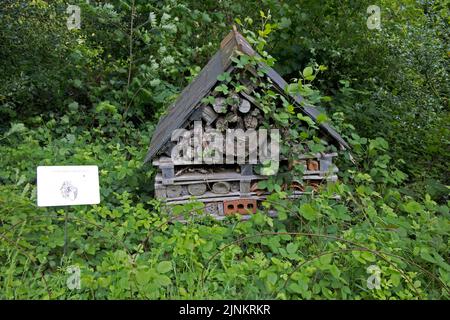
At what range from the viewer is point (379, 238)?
3213mm

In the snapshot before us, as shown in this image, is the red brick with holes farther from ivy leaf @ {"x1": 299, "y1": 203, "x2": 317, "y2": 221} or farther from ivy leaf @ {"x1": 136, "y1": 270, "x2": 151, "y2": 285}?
ivy leaf @ {"x1": 136, "y1": 270, "x2": 151, "y2": 285}

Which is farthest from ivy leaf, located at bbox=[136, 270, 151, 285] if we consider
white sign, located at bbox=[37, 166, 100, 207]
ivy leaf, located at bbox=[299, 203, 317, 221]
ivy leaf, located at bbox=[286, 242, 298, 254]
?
ivy leaf, located at bbox=[299, 203, 317, 221]

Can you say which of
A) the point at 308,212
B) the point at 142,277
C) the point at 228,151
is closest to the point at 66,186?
the point at 142,277

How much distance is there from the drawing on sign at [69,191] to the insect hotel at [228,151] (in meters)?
0.95

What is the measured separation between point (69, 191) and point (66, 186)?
4cm

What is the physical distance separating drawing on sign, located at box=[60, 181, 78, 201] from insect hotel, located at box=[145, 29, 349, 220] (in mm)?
949

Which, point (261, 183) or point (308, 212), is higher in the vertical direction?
point (261, 183)

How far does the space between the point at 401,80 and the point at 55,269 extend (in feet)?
16.7

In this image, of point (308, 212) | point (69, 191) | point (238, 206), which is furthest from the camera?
point (238, 206)

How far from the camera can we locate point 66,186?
3.02 meters

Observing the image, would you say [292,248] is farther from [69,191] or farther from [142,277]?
[69,191]

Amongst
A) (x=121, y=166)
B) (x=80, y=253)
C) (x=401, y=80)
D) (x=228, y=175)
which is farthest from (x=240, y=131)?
(x=401, y=80)

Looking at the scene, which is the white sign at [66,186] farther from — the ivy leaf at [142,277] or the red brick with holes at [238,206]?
the red brick with holes at [238,206]
